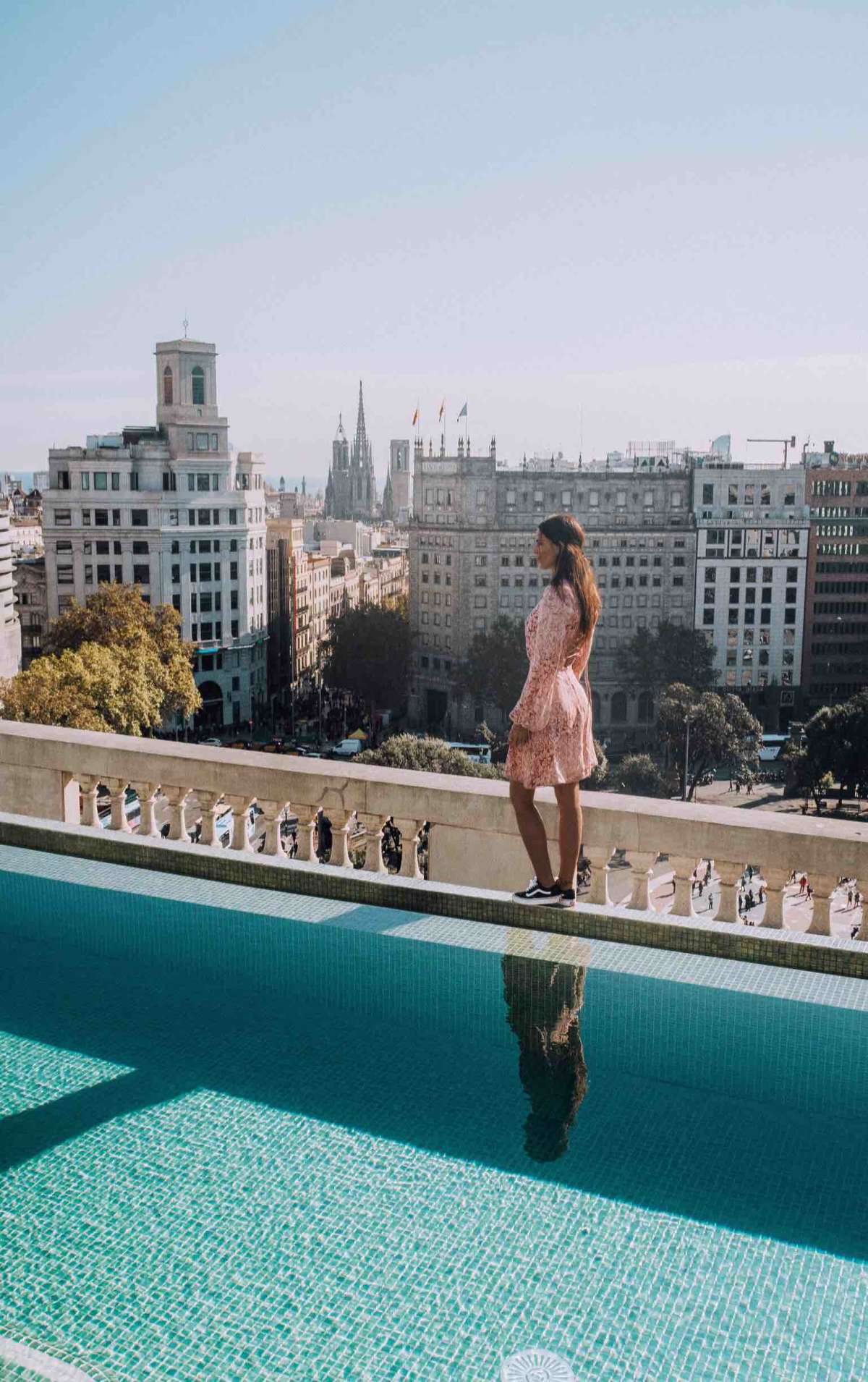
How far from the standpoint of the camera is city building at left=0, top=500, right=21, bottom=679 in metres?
37.2

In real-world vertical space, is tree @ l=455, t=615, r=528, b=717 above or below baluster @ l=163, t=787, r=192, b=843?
below

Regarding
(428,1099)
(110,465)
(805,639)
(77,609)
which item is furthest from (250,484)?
(428,1099)

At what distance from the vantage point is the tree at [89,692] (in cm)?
4262

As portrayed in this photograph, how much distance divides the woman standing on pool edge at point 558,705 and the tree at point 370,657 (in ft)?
283

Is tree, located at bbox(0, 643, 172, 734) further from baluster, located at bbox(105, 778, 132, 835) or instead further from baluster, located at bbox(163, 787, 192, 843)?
baluster, located at bbox(163, 787, 192, 843)

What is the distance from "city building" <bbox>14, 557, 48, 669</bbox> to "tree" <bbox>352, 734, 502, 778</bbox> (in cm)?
4741

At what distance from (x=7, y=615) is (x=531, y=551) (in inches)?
2552

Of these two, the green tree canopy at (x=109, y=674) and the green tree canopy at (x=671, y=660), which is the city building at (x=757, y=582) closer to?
the green tree canopy at (x=671, y=660)

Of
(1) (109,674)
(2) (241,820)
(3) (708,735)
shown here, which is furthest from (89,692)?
(2) (241,820)

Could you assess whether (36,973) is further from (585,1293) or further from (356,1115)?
(585,1293)

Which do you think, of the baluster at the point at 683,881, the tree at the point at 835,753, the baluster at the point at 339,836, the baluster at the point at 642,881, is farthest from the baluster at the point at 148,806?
the tree at the point at 835,753

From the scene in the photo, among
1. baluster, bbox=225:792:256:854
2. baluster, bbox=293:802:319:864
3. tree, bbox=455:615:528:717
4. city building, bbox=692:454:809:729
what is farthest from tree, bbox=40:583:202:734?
city building, bbox=692:454:809:729

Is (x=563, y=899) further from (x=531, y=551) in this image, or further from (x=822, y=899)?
(x=531, y=551)

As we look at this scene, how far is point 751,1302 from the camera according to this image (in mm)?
5312
